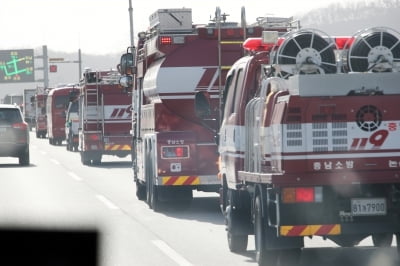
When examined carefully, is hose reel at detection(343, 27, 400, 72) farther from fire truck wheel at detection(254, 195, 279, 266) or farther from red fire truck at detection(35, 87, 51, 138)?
red fire truck at detection(35, 87, 51, 138)

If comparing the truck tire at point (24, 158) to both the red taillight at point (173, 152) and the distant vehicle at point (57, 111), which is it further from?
the red taillight at point (173, 152)

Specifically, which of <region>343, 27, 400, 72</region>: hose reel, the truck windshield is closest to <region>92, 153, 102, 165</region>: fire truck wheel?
the truck windshield

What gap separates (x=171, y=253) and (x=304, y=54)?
326 cm

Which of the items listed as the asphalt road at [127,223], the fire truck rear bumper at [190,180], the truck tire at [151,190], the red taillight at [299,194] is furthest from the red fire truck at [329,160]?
the truck tire at [151,190]

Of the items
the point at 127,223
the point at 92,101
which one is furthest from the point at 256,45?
the point at 92,101

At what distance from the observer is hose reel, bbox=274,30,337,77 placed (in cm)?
1211

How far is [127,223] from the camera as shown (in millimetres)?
18688

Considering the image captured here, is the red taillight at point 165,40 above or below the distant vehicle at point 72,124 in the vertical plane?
above

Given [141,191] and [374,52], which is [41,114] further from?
[374,52]

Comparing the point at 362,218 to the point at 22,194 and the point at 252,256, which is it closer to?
the point at 252,256

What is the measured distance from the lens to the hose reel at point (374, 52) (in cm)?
1228

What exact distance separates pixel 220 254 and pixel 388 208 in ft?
10.4

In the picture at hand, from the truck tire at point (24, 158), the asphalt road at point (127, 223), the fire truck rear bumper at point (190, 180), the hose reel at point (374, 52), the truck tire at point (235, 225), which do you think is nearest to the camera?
the hose reel at point (374, 52)

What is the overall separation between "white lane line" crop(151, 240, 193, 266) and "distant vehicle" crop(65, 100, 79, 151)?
32447 millimetres
